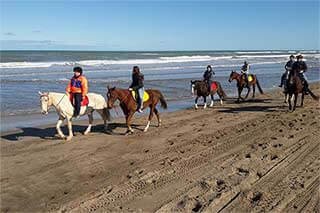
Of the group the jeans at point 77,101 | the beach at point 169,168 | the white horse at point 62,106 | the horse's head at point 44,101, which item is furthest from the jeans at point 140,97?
the horse's head at point 44,101

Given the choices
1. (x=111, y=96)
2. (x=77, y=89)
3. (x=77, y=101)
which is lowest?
(x=77, y=101)

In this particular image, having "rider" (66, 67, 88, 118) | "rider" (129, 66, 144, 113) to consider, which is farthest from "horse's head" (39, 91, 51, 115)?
"rider" (129, 66, 144, 113)

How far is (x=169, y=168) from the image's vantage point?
7.95 metres

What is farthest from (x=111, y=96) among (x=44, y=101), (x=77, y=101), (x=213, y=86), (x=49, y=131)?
(x=213, y=86)

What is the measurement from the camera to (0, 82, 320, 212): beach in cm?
618

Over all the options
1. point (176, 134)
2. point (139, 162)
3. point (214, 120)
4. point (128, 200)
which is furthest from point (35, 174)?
point (214, 120)

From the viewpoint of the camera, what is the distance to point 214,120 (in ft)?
45.2

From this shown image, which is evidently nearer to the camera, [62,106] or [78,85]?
[62,106]

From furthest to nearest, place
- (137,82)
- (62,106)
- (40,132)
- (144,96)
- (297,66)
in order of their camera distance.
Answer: (297,66), (144,96), (137,82), (40,132), (62,106)

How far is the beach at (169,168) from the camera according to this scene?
20.3 feet

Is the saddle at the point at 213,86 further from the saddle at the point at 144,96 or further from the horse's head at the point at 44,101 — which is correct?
the horse's head at the point at 44,101

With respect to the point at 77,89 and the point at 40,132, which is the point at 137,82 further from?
the point at 40,132

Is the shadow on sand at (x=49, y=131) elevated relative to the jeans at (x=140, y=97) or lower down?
lower down

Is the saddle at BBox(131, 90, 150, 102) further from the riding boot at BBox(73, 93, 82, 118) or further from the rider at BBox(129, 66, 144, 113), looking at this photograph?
the riding boot at BBox(73, 93, 82, 118)
